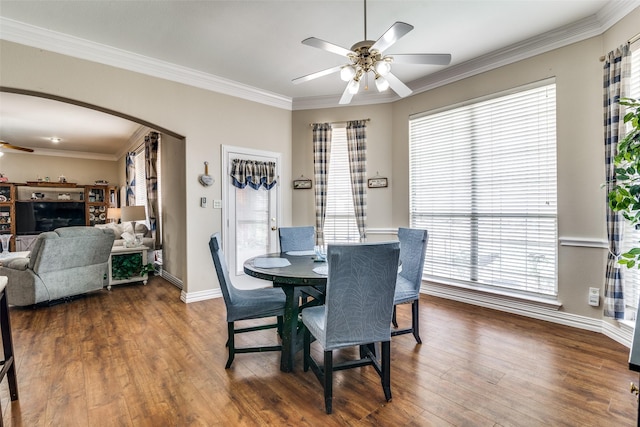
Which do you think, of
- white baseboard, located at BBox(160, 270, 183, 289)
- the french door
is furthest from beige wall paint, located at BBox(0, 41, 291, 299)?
white baseboard, located at BBox(160, 270, 183, 289)

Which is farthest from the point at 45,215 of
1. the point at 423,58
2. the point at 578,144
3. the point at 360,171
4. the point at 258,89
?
the point at 578,144

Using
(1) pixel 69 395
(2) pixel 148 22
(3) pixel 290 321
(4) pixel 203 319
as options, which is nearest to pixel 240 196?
(4) pixel 203 319

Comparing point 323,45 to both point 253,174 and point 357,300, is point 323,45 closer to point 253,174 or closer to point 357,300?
point 357,300

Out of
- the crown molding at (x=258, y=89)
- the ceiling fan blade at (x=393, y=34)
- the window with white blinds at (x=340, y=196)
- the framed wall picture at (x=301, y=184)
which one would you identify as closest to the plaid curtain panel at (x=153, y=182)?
the crown molding at (x=258, y=89)

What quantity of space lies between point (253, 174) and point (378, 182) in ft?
6.10

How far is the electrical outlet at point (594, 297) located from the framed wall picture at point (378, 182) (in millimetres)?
2545

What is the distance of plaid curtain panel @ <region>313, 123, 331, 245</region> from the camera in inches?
180

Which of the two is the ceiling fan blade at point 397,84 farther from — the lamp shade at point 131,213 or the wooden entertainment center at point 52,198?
the wooden entertainment center at point 52,198

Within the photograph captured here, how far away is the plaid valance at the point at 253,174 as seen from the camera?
4.18 meters

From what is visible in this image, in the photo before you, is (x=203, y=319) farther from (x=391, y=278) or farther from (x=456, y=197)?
(x=456, y=197)

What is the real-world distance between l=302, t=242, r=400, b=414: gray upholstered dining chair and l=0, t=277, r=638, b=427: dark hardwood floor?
0.26m

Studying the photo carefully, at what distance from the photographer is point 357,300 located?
176 centimetres

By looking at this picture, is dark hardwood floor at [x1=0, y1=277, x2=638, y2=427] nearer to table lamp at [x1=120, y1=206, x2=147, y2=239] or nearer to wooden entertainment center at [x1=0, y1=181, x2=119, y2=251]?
table lamp at [x1=120, y1=206, x2=147, y2=239]


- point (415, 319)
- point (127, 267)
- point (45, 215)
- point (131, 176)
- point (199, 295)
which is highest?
point (131, 176)
